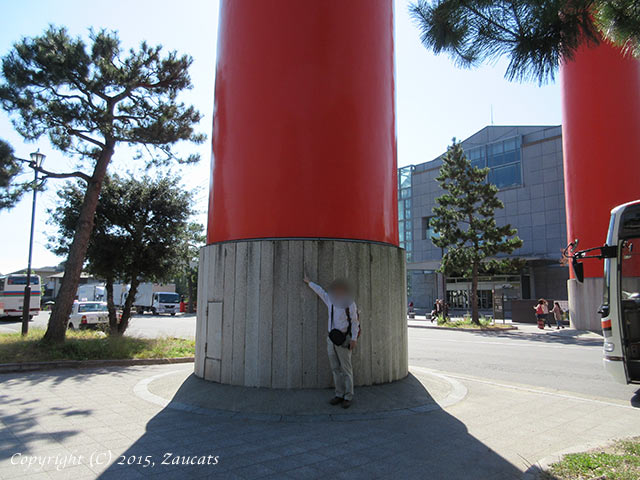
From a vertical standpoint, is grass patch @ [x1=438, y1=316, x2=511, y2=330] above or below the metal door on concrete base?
below

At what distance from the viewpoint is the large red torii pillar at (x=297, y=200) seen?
6.75m

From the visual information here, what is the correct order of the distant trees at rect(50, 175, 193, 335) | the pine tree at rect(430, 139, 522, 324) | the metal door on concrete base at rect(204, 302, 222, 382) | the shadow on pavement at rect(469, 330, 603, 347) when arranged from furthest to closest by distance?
the pine tree at rect(430, 139, 522, 324), the shadow on pavement at rect(469, 330, 603, 347), the distant trees at rect(50, 175, 193, 335), the metal door on concrete base at rect(204, 302, 222, 382)

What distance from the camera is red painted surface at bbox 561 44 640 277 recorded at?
65.3 ft

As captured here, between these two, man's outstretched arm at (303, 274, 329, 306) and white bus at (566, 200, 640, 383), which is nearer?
white bus at (566, 200, 640, 383)

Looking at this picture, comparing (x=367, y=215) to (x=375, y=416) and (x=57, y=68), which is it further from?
(x=57, y=68)

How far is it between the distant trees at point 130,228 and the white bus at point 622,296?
40.7 ft

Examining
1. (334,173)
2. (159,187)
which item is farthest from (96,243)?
(334,173)

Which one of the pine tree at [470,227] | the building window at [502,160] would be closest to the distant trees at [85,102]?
the pine tree at [470,227]

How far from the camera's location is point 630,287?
6.35m

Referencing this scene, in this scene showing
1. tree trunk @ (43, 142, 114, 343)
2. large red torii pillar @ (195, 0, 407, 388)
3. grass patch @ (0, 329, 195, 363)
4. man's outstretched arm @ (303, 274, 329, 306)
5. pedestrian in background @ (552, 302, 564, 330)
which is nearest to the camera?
man's outstretched arm @ (303, 274, 329, 306)

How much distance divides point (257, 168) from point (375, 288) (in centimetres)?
279

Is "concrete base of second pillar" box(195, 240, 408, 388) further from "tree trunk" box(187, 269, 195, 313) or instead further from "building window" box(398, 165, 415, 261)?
"building window" box(398, 165, 415, 261)

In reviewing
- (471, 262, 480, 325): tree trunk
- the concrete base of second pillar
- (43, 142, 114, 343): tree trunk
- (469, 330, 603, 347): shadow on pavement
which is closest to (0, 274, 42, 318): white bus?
(43, 142, 114, 343): tree trunk

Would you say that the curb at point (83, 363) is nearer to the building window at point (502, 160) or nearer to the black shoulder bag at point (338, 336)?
the black shoulder bag at point (338, 336)
